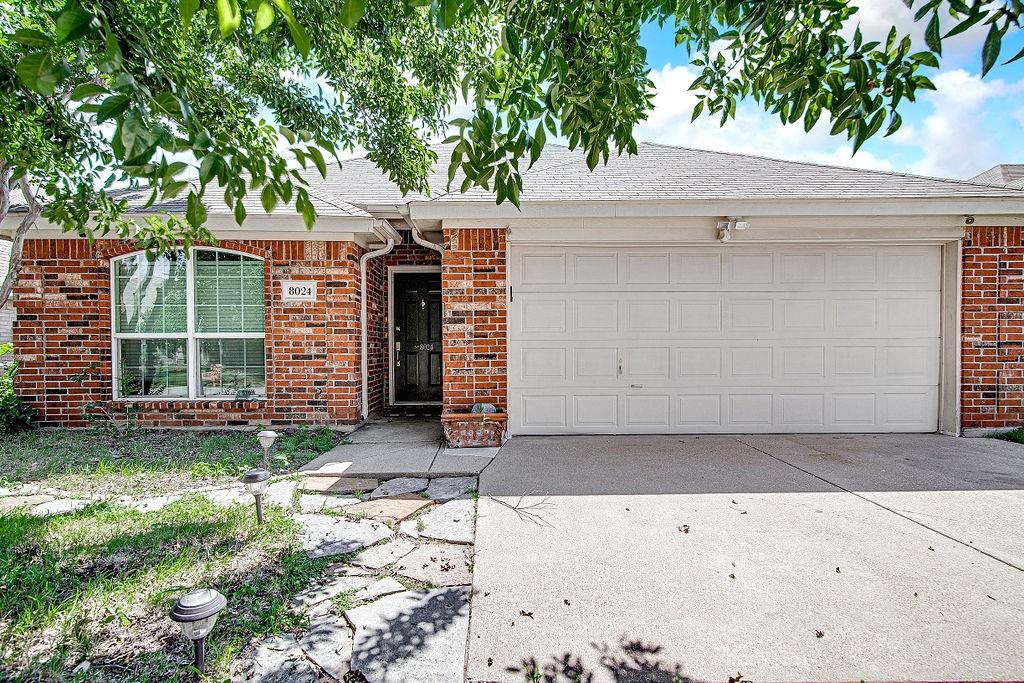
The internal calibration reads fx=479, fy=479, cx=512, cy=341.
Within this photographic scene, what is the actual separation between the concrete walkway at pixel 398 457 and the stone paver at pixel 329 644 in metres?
2.10

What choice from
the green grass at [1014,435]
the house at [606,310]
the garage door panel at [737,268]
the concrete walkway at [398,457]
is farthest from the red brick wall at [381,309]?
the green grass at [1014,435]

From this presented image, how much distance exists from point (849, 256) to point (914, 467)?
8.54ft

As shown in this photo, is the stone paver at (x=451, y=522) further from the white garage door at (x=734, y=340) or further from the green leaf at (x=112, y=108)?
the green leaf at (x=112, y=108)

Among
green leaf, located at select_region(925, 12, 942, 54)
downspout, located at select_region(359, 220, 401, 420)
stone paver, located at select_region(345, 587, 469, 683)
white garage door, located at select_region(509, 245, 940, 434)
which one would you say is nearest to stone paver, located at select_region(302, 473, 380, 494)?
stone paver, located at select_region(345, 587, 469, 683)

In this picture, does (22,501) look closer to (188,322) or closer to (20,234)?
(20,234)

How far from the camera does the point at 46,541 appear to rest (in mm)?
2945

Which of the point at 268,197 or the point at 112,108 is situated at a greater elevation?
the point at 112,108

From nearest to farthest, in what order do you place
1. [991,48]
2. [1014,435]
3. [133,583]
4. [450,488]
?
[991,48] → [133,583] → [450,488] → [1014,435]

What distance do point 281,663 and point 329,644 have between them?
0.20 m

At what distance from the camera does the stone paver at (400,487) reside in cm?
395

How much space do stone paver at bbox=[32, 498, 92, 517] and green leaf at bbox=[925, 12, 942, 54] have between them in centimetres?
541

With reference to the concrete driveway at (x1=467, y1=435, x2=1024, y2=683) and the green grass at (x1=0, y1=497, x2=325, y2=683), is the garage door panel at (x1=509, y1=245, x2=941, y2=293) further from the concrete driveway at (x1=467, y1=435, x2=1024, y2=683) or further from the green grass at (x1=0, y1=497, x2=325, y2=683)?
the green grass at (x1=0, y1=497, x2=325, y2=683)

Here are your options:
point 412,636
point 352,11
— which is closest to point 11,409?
point 412,636

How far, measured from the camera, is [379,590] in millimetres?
2539
